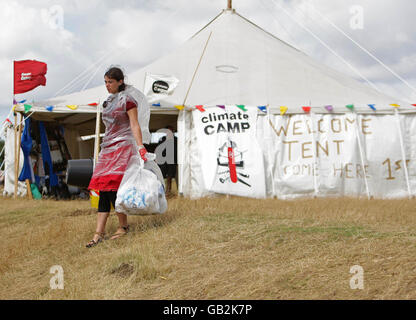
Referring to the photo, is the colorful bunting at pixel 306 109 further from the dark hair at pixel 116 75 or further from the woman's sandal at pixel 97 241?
the woman's sandal at pixel 97 241

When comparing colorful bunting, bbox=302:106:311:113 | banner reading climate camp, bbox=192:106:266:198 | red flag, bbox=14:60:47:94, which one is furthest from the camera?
red flag, bbox=14:60:47:94

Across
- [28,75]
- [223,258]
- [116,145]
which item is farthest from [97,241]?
[28,75]

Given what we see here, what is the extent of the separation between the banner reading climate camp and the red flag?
3132mm

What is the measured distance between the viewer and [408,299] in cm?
202

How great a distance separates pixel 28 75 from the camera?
312 inches

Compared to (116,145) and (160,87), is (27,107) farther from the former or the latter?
(116,145)

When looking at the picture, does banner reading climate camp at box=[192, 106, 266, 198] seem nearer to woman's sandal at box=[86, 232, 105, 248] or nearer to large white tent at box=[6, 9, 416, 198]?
large white tent at box=[6, 9, 416, 198]

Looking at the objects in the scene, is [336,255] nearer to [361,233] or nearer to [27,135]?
[361,233]

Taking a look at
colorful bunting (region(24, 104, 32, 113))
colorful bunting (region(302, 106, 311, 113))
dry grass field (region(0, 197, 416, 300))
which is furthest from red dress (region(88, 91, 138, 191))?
colorful bunting (region(24, 104, 32, 113))

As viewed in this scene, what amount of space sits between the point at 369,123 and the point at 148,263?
5.79m

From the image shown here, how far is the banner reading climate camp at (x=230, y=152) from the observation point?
7.07 m

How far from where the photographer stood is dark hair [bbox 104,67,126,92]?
3.44 m

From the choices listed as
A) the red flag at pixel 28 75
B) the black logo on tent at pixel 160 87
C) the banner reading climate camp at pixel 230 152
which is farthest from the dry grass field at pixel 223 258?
the red flag at pixel 28 75
